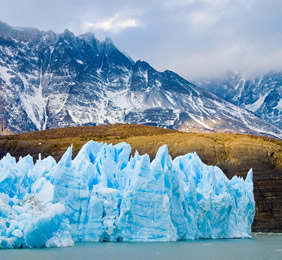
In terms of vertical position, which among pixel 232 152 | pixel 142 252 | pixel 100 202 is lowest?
pixel 142 252

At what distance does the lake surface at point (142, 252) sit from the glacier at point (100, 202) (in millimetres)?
997

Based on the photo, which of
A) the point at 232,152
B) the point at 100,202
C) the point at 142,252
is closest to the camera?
the point at 142,252

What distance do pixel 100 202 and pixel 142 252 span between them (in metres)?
6.12

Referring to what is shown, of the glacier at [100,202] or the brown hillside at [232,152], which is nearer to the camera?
the glacier at [100,202]

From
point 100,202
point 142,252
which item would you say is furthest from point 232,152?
point 142,252

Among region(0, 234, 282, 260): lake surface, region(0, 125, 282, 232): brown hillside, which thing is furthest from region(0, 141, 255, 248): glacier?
region(0, 125, 282, 232): brown hillside

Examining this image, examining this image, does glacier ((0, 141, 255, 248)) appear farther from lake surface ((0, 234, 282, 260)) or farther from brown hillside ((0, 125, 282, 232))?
brown hillside ((0, 125, 282, 232))

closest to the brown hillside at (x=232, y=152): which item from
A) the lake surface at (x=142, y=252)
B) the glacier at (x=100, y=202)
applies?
the glacier at (x=100, y=202)

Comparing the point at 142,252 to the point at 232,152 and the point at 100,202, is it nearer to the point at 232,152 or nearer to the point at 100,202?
the point at 100,202

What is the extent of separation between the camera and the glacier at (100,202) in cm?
3256

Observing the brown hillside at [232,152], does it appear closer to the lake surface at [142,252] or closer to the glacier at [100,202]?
the glacier at [100,202]

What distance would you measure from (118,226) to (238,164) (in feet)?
164

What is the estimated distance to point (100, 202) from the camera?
37.8 m

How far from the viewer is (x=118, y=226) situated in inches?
1500
